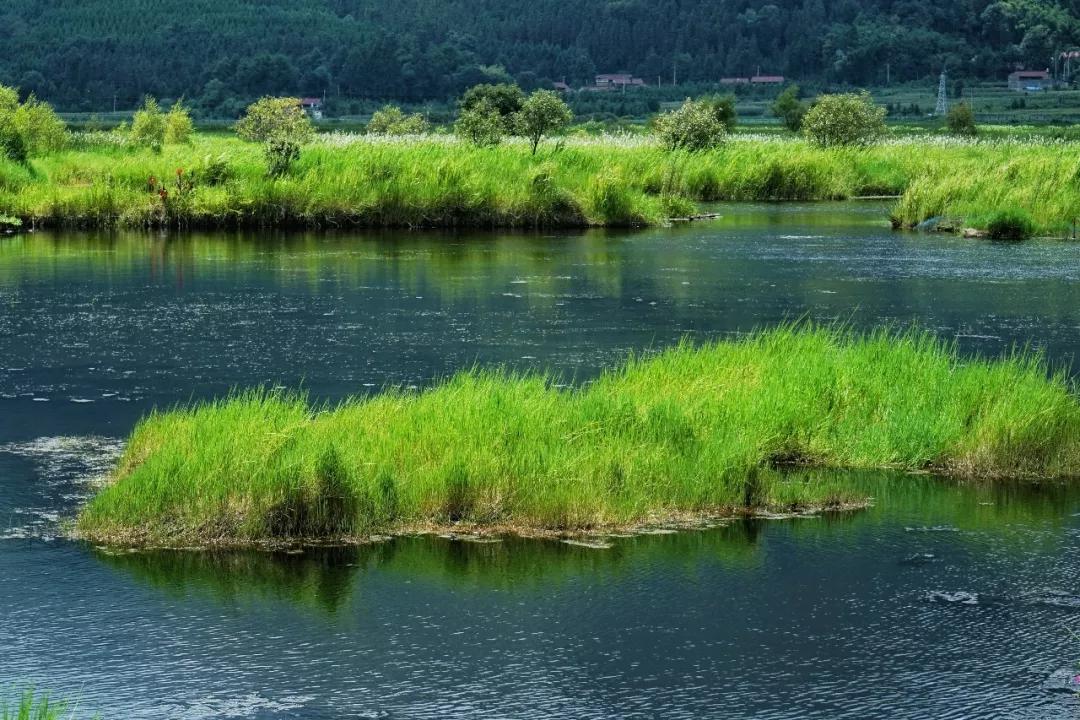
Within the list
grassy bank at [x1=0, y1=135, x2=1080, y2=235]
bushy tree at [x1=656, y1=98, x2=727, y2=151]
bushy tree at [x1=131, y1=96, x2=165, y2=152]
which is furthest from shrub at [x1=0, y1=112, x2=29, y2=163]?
bushy tree at [x1=656, y1=98, x2=727, y2=151]

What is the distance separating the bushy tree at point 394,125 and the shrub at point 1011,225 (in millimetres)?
40850

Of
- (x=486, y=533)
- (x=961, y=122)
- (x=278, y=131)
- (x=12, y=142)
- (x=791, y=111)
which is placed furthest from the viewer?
(x=791, y=111)

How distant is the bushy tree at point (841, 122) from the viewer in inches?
2329

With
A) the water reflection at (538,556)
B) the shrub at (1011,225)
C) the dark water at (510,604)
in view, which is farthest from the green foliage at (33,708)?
the shrub at (1011,225)

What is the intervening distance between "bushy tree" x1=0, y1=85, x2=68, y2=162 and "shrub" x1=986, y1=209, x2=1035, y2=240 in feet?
81.0

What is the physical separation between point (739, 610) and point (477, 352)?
930cm

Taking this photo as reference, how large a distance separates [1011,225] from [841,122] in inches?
960

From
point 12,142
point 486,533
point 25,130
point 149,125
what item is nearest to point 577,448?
point 486,533

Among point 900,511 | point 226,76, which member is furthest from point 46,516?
point 226,76

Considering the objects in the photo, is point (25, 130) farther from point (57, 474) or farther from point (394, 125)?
point (394, 125)

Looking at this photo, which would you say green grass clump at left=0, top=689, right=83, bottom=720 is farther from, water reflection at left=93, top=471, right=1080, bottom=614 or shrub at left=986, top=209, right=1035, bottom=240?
shrub at left=986, top=209, right=1035, bottom=240

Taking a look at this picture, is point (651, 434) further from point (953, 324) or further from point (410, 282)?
point (410, 282)

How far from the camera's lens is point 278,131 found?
4234 centimetres

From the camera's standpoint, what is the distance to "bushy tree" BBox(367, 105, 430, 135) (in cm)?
7494
